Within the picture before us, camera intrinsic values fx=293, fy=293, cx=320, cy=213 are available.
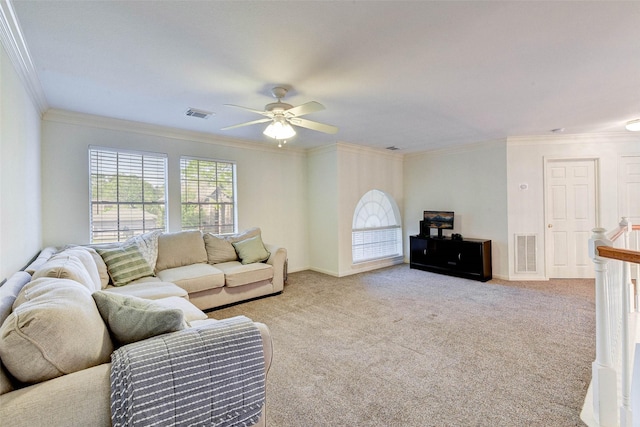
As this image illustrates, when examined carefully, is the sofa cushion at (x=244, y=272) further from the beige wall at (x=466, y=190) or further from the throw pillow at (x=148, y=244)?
the beige wall at (x=466, y=190)

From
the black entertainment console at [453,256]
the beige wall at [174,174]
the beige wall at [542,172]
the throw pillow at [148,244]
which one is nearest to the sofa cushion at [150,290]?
the throw pillow at [148,244]

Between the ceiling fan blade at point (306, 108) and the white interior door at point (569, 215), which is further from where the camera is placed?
the white interior door at point (569, 215)

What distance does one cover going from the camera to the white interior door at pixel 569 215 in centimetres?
496

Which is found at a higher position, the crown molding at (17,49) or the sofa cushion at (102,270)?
the crown molding at (17,49)

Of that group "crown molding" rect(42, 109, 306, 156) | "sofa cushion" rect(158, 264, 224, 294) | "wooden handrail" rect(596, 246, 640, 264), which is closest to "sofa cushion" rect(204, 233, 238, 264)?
"sofa cushion" rect(158, 264, 224, 294)

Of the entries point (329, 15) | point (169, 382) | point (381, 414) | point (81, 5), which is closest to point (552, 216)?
point (381, 414)

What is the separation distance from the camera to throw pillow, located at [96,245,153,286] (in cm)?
328

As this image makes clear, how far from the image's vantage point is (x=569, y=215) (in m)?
5.03

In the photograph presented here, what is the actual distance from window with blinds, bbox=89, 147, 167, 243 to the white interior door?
634 centimetres

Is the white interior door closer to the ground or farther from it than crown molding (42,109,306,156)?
closer to the ground

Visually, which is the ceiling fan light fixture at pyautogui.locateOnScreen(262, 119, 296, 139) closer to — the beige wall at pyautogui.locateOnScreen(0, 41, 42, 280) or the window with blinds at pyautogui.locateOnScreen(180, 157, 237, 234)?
the beige wall at pyautogui.locateOnScreen(0, 41, 42, 280)

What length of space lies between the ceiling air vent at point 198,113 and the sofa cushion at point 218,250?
175cm

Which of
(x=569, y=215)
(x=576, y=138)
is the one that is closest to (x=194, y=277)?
(x=569, y=215)

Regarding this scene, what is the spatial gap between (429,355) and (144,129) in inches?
178
